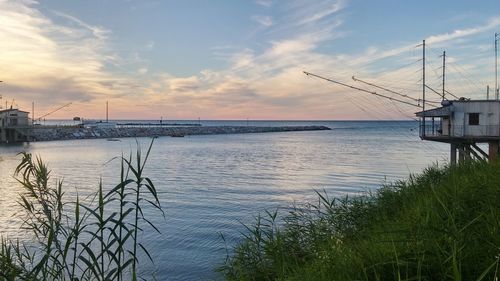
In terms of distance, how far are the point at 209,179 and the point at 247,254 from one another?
2809cm

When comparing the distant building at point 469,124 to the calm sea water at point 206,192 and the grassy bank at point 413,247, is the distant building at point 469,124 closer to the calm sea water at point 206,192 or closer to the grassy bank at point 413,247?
the calm sea water at point 206,192

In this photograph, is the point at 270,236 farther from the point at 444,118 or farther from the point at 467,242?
the point at 444,118

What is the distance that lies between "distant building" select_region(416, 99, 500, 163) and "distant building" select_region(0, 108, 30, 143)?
290ft

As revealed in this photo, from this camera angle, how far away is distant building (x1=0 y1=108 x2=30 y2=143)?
91.0 metres

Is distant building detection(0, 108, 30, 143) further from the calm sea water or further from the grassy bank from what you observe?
the grassy bank

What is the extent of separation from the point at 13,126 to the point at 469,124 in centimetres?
9031

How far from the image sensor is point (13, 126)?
91.0m

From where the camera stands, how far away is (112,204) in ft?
83.3

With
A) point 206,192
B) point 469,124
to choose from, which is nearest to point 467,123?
point 469,124

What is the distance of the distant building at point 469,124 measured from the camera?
95.6 ft

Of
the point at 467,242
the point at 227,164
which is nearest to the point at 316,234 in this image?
the point at 467,242

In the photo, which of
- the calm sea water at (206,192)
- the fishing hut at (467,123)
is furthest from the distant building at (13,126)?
the fishing hut at (467,123)

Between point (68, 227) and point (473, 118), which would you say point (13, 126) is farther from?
point (68, 227)

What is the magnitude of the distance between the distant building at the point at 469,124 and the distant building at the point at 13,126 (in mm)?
88540
